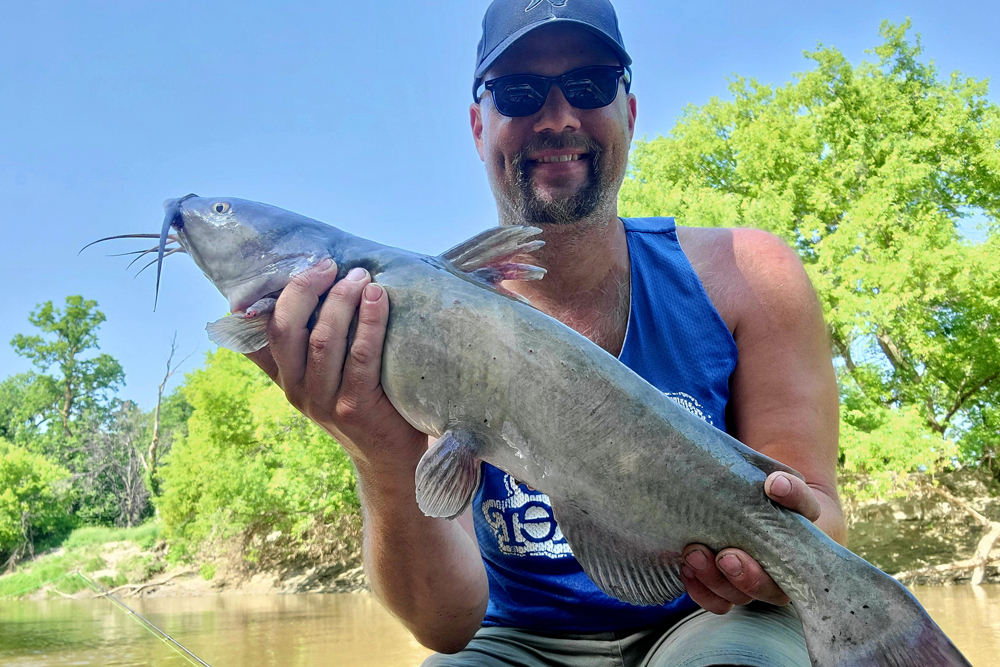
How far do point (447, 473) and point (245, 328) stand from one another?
1.89ft

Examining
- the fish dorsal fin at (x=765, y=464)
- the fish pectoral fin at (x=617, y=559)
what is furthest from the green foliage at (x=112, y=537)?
the fish dorsal fin at (x=765, y=464)

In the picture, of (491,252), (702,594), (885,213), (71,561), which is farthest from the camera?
(71,561)

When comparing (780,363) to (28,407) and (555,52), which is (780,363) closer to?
(555,52)

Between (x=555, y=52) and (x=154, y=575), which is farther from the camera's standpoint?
(x=154, y=575)

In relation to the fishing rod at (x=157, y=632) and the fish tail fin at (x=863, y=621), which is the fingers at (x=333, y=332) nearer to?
the fish tail fin at (x=863, y=621)

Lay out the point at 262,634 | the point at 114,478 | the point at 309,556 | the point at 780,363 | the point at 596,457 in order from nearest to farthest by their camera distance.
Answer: the point at 596,457, the point at 780,363, the point at 262,634, the point at 309,556, the point at 114,478

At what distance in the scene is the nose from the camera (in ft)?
7.74

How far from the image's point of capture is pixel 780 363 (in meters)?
2.23

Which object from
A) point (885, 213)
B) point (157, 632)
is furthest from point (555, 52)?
point (885, 213)

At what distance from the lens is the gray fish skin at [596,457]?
1400 mm

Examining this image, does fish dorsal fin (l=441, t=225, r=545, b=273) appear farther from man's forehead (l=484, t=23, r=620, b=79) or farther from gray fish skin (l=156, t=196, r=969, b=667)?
man's forehead (l=484, t=23, r=620, b=79)

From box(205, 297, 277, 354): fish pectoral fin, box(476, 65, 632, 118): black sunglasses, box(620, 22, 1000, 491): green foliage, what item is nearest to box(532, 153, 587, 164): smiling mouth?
box(476, 65, 632, 118): black sunglasses

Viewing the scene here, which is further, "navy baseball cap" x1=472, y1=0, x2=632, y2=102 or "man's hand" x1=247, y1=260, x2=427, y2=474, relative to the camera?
"navy baseball cap" x1=472, y1=0, x2=632, y2=102

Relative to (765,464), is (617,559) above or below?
below
